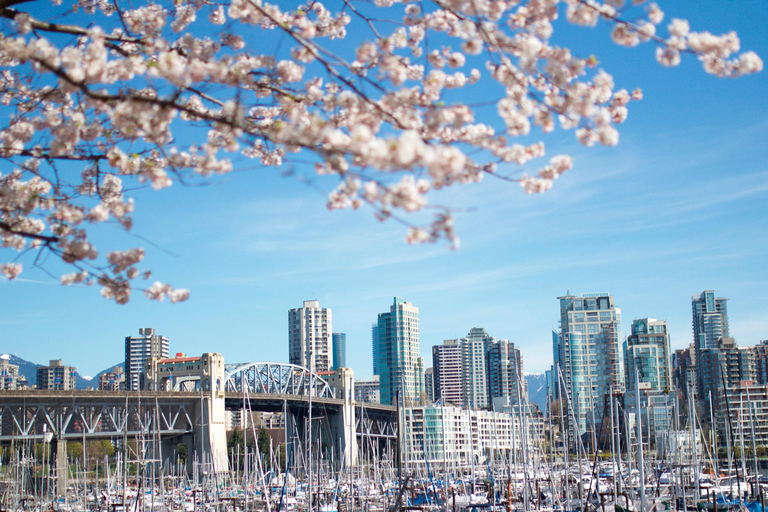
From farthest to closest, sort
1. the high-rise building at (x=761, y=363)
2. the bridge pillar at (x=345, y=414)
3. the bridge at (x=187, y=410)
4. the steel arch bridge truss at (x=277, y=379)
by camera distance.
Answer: the high-rise building at (x=761, y=363) → the steel arch bridge truss at (x=277, y=379) → the bridge pillar at (x=345, y=414) → the bridge at (x=187, y=410)

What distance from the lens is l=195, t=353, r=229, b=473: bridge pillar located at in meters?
85.1

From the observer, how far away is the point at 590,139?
7520mm

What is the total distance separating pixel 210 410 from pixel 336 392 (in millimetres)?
31710

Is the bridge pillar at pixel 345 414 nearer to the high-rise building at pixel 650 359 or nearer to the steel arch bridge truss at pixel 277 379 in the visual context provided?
the steel arch bridge truss at pixel 277 379

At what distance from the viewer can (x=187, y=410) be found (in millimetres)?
90562

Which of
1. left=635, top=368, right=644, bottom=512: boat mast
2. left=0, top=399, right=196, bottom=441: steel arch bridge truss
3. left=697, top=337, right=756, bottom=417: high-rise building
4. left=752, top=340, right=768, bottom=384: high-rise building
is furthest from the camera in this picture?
left=752, top=340, right=768, bottom=384: high-rise building

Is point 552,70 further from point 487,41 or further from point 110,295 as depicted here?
point 110,295

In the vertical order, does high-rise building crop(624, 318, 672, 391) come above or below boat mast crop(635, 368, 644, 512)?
above

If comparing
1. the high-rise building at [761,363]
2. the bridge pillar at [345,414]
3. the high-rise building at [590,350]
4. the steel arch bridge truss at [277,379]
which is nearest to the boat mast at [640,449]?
the bridge pillar at [345,414]

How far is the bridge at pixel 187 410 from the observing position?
2793 inches

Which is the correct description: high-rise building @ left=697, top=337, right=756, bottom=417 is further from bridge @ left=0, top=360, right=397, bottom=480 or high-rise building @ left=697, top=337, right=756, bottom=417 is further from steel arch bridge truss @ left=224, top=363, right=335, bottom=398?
steel arch bridge truss @ left=224, top=363, right=335, bottom=398

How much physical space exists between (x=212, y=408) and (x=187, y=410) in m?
4.81

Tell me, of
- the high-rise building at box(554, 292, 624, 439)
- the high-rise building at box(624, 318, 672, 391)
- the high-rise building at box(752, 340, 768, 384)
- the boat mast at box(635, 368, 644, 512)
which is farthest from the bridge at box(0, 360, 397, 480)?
the high-rise building at box(752, 340, 768, 384)

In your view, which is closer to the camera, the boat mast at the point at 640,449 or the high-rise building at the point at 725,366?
the boat mast at the point at 640,449
